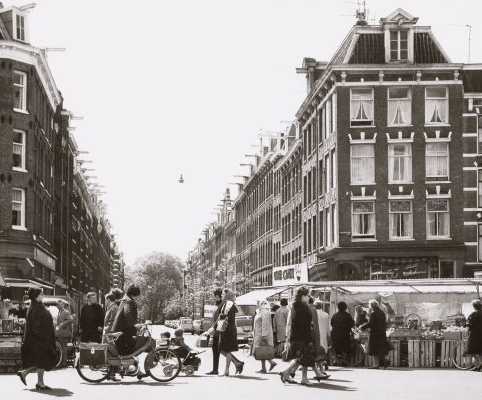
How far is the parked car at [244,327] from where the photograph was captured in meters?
47.4

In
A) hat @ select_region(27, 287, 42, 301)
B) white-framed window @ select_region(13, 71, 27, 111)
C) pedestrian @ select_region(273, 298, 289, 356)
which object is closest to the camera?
hat @ select_region(27, 287, 42, 301)

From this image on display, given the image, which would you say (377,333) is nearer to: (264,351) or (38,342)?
(264,351)

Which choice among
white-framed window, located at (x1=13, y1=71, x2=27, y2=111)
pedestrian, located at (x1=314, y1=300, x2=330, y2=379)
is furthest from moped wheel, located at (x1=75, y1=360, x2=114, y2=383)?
white-framed window, located at (x1=13, y1=71, x2=27, y2=111)

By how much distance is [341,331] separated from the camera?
88.5 ft

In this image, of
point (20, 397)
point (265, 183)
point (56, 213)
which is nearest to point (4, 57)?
point (56, 213)

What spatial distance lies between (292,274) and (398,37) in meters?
17.6

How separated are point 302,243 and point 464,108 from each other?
16156mm

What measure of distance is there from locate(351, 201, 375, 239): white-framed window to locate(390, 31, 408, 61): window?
7669mm

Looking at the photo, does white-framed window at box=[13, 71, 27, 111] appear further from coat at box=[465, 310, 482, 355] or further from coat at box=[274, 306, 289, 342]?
coat at box=[465, 310, 482, 355]

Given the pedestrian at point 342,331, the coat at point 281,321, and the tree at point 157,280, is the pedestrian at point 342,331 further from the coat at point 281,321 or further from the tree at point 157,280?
the tree at point 157,280

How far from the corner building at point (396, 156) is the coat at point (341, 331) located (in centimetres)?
2670

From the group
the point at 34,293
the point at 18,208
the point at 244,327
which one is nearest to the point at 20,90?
the point at 18,208

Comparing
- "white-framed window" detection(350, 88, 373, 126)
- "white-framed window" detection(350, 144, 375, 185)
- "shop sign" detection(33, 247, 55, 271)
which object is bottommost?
"shop sign" detection(33, 247, 55, 271)

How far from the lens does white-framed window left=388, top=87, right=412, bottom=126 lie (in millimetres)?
54750
